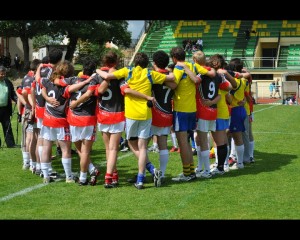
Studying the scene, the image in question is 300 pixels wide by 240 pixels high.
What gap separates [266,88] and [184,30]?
12.9m

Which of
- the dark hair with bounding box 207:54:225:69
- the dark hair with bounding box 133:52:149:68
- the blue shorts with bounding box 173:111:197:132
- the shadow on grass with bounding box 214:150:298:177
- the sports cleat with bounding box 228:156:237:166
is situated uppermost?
the dark hair with bounding box 133:52:149:68

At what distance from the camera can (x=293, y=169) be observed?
9.36 metres

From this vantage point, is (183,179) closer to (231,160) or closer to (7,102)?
(231,160)

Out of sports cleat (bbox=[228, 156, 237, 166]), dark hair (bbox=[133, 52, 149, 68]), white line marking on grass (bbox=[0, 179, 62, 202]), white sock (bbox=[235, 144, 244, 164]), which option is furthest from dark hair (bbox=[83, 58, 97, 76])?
sports cleat (bbox=[228, 156, 237, 166])

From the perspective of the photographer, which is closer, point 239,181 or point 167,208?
point 167,208

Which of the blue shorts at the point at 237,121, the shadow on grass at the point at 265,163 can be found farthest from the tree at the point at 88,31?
the blue shorts at the point at 237,121

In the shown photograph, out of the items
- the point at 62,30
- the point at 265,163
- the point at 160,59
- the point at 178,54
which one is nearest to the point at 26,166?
the point at 160,59

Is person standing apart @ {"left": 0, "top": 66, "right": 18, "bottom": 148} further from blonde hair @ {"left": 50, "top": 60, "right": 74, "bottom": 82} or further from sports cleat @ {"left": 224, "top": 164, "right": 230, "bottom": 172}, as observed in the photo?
sports cleat @ {"left": 224, "top": 164, "right": 230, "bottom": 172}

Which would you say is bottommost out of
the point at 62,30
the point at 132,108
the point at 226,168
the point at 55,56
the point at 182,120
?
the point at 226,168

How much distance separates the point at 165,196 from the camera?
7.10 m

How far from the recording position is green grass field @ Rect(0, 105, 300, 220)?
6141mm
